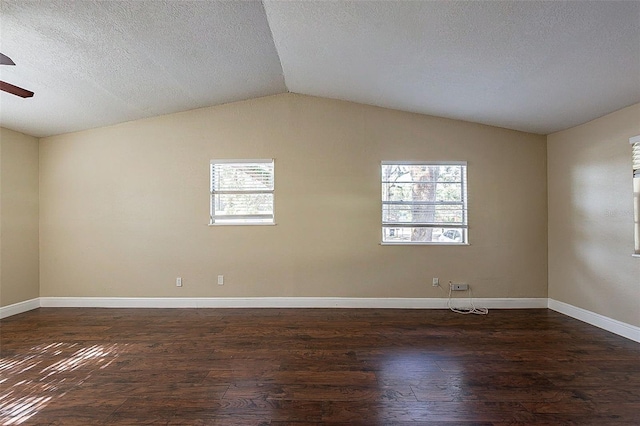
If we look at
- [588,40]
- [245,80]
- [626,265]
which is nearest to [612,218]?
[626,265]

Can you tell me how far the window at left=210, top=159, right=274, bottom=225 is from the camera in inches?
178

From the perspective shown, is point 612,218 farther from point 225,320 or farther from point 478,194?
point 225,320

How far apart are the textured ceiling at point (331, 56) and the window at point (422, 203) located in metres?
0.88

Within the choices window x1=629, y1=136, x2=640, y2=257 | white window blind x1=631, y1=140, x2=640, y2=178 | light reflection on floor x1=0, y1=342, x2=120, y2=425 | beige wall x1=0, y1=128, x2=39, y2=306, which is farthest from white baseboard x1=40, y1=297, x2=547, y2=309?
white window blind x1=631, y1=140, x2=640, y2=178

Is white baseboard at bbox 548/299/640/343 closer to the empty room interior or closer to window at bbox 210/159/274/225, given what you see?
the empty room interior

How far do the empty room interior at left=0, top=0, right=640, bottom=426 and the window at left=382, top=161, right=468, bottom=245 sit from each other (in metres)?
0.03

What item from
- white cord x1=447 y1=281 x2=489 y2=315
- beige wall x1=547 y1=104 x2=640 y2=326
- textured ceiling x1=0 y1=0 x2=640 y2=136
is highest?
textured ceiling x1=0 y1=0 x2=640 y2=136

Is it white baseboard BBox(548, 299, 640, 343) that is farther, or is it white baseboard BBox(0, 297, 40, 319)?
white baseboard BBox(0, 297, 40, 319)

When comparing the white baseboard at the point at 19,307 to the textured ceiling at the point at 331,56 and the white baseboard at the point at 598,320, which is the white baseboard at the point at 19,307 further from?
the white baseboard at the point at 598,320

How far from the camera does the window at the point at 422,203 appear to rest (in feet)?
14.7

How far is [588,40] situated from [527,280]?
127 inches

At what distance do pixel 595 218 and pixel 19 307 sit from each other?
7.64 metres

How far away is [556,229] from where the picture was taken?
14.0ft

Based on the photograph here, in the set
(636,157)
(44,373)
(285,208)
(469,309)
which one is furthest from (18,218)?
(636,157)
